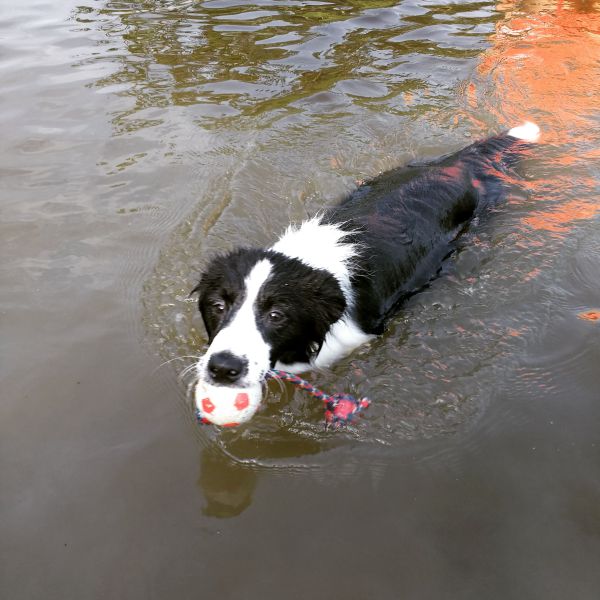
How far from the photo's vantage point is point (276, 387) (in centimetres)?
381

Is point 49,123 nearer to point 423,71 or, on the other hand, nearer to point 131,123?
point 131,123

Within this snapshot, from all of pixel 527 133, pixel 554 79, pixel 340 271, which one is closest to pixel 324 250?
pixel 340 271

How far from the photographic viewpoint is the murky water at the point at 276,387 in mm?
2764

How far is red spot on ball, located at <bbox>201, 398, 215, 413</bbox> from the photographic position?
3.04m

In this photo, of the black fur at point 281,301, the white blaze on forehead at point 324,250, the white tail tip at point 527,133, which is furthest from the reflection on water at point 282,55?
the black fur at point 281,301

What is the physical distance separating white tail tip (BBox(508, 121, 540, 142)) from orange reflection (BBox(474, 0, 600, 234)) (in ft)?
0.84

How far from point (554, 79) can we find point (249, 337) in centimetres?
727

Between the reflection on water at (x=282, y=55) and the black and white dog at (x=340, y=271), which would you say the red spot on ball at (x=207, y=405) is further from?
the reflection on water at (x=282, y=55)

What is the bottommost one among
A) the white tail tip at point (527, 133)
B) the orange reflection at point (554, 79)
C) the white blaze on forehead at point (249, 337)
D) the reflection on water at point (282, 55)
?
the orange reflection at point (554, 79)

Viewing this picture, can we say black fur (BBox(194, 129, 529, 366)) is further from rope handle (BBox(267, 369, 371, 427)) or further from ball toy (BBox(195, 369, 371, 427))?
ball toy (BBox(195, 369, 371, 427))

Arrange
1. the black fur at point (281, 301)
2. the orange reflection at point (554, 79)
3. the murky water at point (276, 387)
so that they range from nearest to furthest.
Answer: the murky water at point (276, 387), the black fur at point (281, 301), the orange reflection at point (554, 79)

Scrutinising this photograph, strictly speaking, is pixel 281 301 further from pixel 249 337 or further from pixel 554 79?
pixel 554 79

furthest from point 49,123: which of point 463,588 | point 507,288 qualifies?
point 463,588

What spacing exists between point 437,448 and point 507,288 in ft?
6.25
